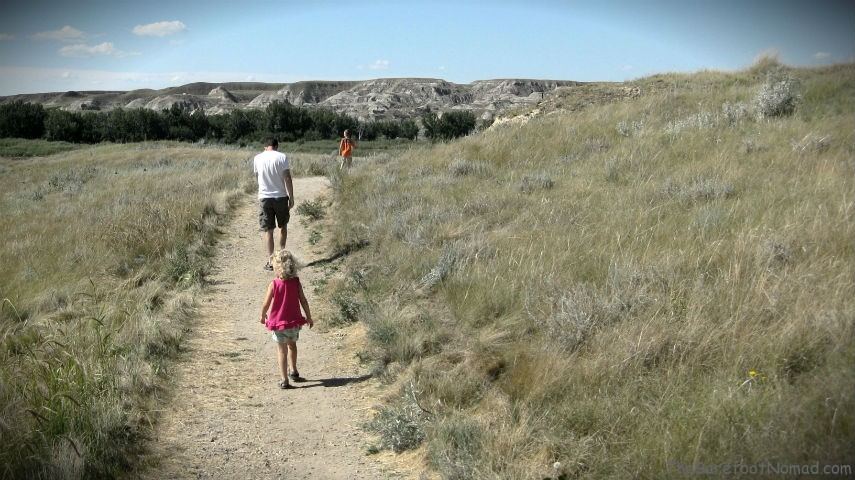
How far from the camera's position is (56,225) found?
13.0 metres

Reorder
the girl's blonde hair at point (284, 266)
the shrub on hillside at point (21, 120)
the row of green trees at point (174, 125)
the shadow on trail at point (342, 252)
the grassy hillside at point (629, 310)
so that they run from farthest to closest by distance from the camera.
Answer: the row of green trees at point (174, 125), the shrub on hillside at point (21, 120), the shadow on trail at point (342, 252), the girl's blonde hair at point (284, 266), the grassy hillside at point (629, 310)

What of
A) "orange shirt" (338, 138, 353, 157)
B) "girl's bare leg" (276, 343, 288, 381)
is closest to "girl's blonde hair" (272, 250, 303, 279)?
"girl's bare leg" (276, 343, 288, 381)

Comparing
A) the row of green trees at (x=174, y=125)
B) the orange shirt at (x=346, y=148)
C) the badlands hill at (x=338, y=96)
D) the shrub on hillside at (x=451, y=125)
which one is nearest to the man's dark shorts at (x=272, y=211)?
the orange shirt at (x=346, y=148)

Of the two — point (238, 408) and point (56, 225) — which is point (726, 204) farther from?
point (56, 225)

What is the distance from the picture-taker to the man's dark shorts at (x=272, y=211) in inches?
400

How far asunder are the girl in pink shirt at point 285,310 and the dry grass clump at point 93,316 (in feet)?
3.56

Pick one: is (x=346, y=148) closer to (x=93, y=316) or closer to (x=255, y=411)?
(x=93, y=316)

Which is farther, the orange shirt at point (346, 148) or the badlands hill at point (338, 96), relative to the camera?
the badlands hill at point (338, 96)

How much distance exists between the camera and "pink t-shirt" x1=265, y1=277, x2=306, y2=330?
6.19m

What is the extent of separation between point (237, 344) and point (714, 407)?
5.24m

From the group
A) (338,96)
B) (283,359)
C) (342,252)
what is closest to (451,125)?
(342,252)

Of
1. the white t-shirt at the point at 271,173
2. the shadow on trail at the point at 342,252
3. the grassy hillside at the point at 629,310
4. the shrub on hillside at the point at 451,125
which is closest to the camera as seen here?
the grassy hillside at the point at 629,310

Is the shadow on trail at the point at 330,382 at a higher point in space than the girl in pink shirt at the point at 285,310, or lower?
lower

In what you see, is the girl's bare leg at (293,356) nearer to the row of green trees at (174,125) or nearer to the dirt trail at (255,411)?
the dirt trail at (255,411)
